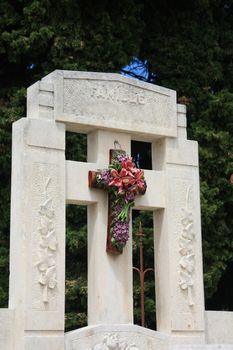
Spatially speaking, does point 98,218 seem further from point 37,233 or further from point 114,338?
point 114,338

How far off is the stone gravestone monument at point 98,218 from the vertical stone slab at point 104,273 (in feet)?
0.04

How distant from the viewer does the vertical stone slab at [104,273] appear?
9164mm

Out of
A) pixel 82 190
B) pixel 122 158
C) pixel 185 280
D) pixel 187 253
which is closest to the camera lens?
pixel 82 190

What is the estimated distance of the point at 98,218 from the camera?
30.8 feet

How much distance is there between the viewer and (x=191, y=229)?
32.6ft

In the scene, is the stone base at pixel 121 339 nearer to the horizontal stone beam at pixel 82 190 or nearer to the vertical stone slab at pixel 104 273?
the vertical stone slab at pixel 104 273

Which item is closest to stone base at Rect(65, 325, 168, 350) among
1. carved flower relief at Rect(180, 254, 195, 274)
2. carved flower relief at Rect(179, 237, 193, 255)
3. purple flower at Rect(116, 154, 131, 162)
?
carved flower relief at Rect(180, 254, 195, 274)

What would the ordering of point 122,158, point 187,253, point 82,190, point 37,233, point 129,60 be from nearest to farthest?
point 37,233 → point 82,190 → point 122,158 → point 187,253 → point 129,60

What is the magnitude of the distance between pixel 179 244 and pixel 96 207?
1.21 meters

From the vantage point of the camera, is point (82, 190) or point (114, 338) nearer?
point (114, 338)

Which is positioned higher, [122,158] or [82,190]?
[122,158]

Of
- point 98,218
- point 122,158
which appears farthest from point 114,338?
point 122,158

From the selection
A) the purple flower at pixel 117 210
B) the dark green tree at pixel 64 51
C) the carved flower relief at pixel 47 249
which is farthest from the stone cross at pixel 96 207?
the dark green tree at pixel 64 51

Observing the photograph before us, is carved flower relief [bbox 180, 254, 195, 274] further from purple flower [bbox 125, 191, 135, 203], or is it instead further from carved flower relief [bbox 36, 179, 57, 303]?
carved flower relief [bbox 36, 179, 57, 303]
